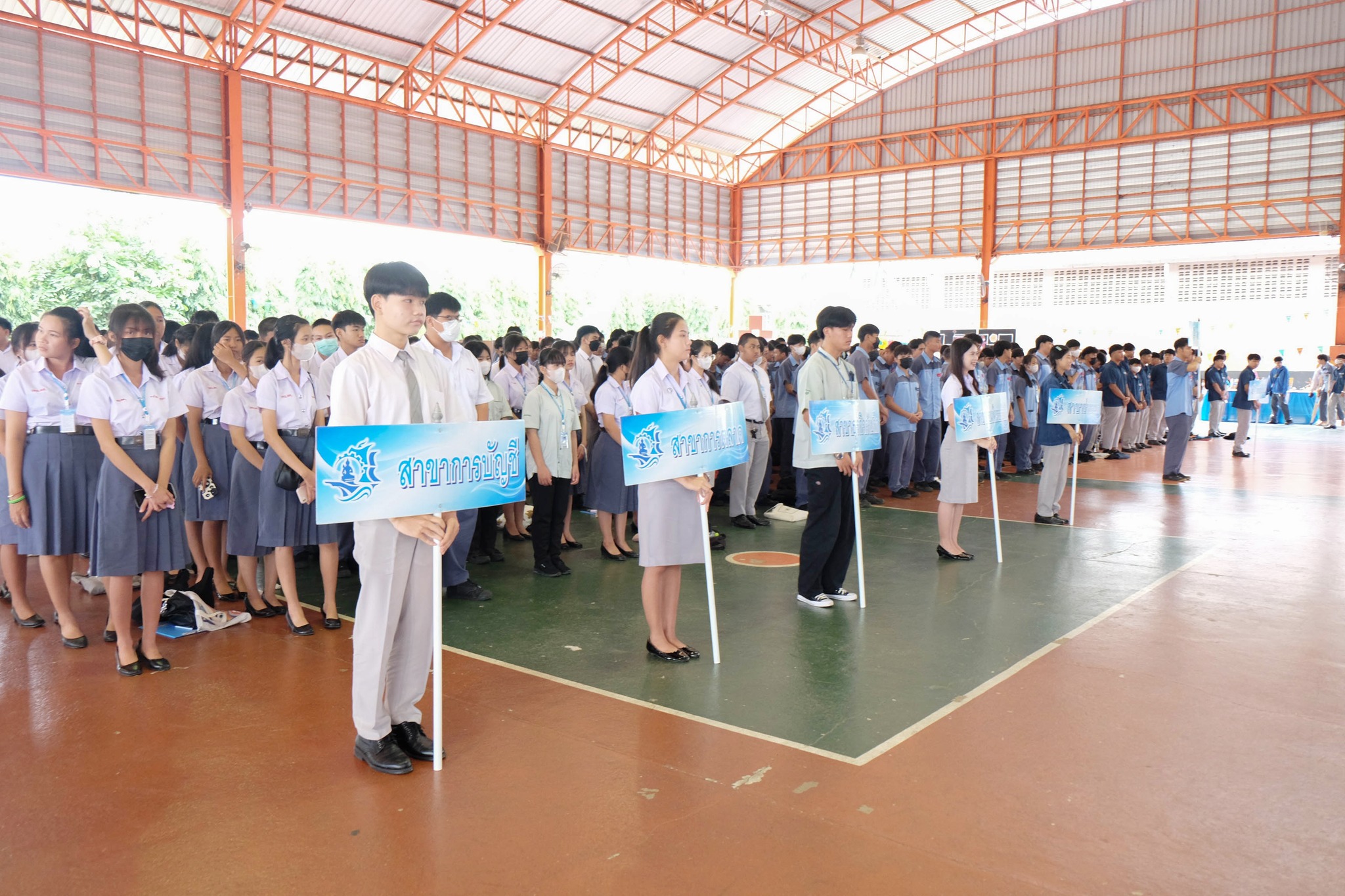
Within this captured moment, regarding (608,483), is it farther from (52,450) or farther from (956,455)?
(52,450)

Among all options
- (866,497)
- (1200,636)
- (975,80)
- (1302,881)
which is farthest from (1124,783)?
(975,80)

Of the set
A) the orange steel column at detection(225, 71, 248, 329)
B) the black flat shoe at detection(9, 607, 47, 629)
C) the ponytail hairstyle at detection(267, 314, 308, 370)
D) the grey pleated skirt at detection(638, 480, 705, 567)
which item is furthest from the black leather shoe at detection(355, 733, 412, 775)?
the orange steel column at detection(225, 71, 248, 329)

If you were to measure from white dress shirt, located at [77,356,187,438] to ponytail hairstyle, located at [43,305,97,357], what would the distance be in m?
0.45

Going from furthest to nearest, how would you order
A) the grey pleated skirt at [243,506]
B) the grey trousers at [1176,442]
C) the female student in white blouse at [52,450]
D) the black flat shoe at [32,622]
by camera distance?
the grey trousers at [1176,442], the grey pleated skirt at [243,506], the black flat shoe at [32,622], the female student in white blouse at [52,450]

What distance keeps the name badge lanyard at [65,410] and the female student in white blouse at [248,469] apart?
68 centimetres

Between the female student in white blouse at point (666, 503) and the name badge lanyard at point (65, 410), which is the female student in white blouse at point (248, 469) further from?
the female student in white blouse at point (666, 503)

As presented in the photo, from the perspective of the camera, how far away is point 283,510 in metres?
4.68

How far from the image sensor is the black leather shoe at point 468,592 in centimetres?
554

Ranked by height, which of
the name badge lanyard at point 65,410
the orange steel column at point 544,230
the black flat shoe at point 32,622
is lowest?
the black flat shoe at point 32,622

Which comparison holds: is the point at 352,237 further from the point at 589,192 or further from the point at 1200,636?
the point at 1200,636

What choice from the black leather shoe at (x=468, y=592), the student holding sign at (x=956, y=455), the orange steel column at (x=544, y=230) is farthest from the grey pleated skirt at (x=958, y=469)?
the orange steel column at (x=544, y=230)

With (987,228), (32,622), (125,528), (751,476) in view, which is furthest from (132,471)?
(987,228)

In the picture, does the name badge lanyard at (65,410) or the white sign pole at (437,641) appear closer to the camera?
the white sign pole at (437,641)

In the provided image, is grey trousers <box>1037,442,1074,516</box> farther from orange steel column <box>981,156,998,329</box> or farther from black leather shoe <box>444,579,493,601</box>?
orange steel column <box>981,156,998,329</box>
